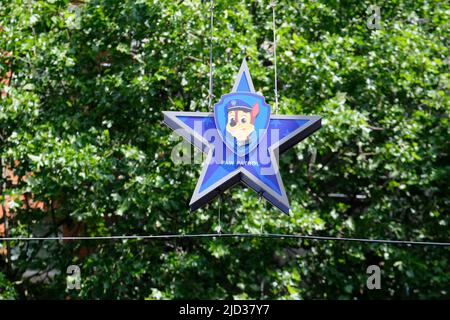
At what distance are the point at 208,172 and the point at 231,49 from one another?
4.42m

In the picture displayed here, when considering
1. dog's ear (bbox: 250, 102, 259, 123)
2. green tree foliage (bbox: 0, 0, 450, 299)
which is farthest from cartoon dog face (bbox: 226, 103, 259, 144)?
green tree foliage (bbox: 0, 0, 450, 299)

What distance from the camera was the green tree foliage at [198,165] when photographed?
13781mm

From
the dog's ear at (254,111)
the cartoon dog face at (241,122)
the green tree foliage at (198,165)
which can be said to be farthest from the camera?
the green tree foliage at (198,165)

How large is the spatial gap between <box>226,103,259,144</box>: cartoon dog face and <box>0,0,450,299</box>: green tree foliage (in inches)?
132

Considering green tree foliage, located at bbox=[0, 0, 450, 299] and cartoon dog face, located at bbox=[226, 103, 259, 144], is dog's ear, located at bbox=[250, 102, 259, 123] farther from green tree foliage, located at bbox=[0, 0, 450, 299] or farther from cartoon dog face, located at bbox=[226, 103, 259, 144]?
green tree foliage, located at bbox=[0, 0, 450, 299]

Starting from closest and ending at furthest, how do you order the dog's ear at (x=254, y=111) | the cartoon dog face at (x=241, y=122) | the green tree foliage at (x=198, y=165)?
the cartoon dog face at (x=241, y=122) → the dog's ear at (x=254, y=111) → the green tree foliage at (x=198, y=165)

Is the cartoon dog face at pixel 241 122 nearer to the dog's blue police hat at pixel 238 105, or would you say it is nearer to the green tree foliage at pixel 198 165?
the dog's blue police hat at pixel 238 105

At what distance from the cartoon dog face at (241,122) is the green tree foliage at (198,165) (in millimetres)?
3344

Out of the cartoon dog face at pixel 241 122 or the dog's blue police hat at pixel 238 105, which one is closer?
the cartoon dog face at pixel 241 122

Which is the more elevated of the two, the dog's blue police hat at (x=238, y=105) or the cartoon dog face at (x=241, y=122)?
the dog's blue police hat at (x=238, y=105)

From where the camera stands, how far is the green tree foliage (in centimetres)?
1378

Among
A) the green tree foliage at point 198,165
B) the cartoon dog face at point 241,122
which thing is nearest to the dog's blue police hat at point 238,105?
the cartoon dog face at point 241,122

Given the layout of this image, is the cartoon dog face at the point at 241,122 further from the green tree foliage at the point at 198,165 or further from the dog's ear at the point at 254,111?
the green tree foliage at the point at 198,165

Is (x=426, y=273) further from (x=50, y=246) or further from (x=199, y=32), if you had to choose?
(x=50, y=246)
